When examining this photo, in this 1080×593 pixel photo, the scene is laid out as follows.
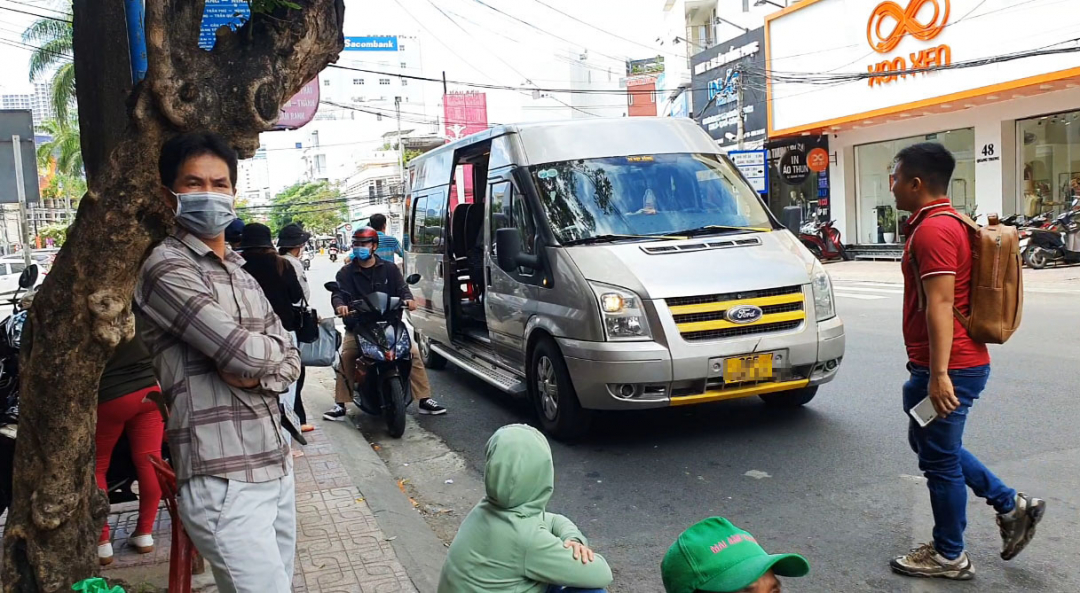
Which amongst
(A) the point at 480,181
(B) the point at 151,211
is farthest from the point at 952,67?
(B) the point at 151,211

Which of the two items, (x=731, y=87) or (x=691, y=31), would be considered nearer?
(x=731, y=87)

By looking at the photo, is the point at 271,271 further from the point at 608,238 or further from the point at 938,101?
the point at 938,101

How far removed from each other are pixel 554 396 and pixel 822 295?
204 cm

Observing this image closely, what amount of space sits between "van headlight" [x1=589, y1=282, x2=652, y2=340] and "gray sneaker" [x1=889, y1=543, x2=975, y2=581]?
2242 millimetres

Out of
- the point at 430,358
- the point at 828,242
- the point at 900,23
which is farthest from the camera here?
the point at 828,242

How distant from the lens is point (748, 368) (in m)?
5.69

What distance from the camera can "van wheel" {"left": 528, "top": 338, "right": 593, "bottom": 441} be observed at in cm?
607

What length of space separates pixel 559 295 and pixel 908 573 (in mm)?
3022

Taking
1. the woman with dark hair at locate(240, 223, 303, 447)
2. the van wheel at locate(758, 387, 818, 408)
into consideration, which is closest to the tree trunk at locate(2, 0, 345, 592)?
the woman with dark hair at locate(240, 223, 303, 447)

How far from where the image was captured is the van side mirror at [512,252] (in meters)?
6.39

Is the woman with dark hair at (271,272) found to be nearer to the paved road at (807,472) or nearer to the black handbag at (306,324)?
the black handbag at (306,324)

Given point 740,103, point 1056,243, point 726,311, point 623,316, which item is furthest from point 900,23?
point 623,316

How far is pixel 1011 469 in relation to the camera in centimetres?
511

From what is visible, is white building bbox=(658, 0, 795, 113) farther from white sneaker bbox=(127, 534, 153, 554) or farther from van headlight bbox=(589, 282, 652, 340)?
white sneaker bbox=(127, 534, 153, 554)
